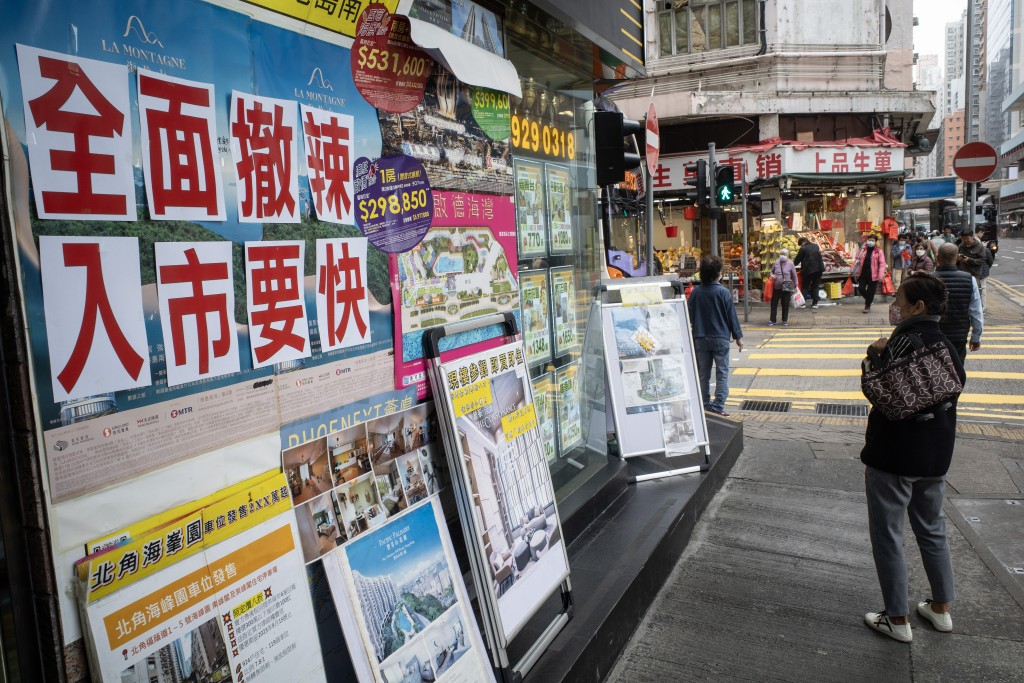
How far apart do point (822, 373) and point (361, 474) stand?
9569mm

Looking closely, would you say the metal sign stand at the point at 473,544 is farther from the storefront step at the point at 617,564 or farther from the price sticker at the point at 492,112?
the price sticker at the point at 492,112

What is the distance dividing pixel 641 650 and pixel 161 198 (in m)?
3.17

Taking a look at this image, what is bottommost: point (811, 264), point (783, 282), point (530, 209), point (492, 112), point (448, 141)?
point (783, 282)

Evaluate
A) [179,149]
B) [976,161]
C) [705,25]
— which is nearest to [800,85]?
[705,25]

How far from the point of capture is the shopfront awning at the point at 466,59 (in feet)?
10.5

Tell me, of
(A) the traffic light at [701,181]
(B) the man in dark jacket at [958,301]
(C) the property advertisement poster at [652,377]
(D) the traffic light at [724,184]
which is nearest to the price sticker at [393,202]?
(C) the property advertisement poster at [652,377]

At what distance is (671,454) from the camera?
5895 millimetres

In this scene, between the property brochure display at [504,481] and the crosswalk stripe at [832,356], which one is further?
the crosswalk stripe at [832,356]

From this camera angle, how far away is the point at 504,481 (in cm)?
327

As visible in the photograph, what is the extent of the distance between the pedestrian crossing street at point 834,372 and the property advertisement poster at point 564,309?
462 centimetres

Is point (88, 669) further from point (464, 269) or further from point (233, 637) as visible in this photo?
point (464, 269)

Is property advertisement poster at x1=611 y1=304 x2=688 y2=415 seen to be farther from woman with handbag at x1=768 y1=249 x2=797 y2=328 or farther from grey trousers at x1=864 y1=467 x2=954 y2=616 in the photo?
woman with handbag at x1=768 y1=249 x2=797 y2=328

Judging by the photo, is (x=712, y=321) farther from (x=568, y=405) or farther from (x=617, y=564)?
(x=617, y=564)

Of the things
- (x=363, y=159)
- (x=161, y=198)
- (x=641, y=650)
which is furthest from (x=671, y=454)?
(x=161, y=198)
